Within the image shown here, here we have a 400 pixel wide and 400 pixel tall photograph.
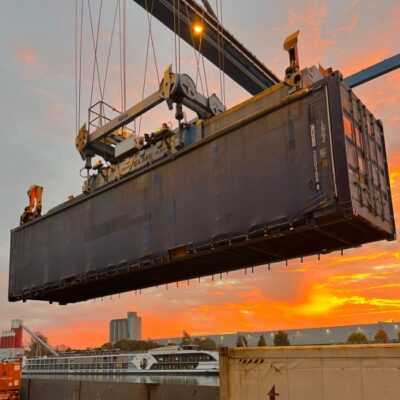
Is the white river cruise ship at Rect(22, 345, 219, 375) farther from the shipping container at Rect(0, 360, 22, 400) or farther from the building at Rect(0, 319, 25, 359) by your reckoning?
the building at Rect(0, 319, 25, 359)

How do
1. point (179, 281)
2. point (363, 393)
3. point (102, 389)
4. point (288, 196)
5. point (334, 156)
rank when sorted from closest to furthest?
point (363, 393) < point (334, 156) < point (288, 196) < point (179, 281) < point (102, 389)

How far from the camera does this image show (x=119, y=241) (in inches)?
547

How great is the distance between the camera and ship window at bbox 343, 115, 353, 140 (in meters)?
9.59

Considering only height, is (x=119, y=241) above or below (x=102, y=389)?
above

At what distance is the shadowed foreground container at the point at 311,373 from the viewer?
637 cm

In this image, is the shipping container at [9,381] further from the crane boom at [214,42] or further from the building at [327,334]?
the building at [327,334]

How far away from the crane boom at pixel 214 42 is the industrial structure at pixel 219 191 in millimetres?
5807

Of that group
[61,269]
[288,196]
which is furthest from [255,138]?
[61,269]

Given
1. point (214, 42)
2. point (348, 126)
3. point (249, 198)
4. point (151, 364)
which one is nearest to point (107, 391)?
point (151, 364)

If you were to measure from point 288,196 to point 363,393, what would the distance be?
4547 millimetres

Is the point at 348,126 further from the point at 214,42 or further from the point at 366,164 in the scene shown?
the point at 214,42

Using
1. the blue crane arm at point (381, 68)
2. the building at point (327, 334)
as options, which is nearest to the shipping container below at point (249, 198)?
the blue crane arm at point (381, 68)

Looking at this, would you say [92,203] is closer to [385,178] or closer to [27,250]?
[27,250]

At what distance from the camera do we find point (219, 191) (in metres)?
11.4
